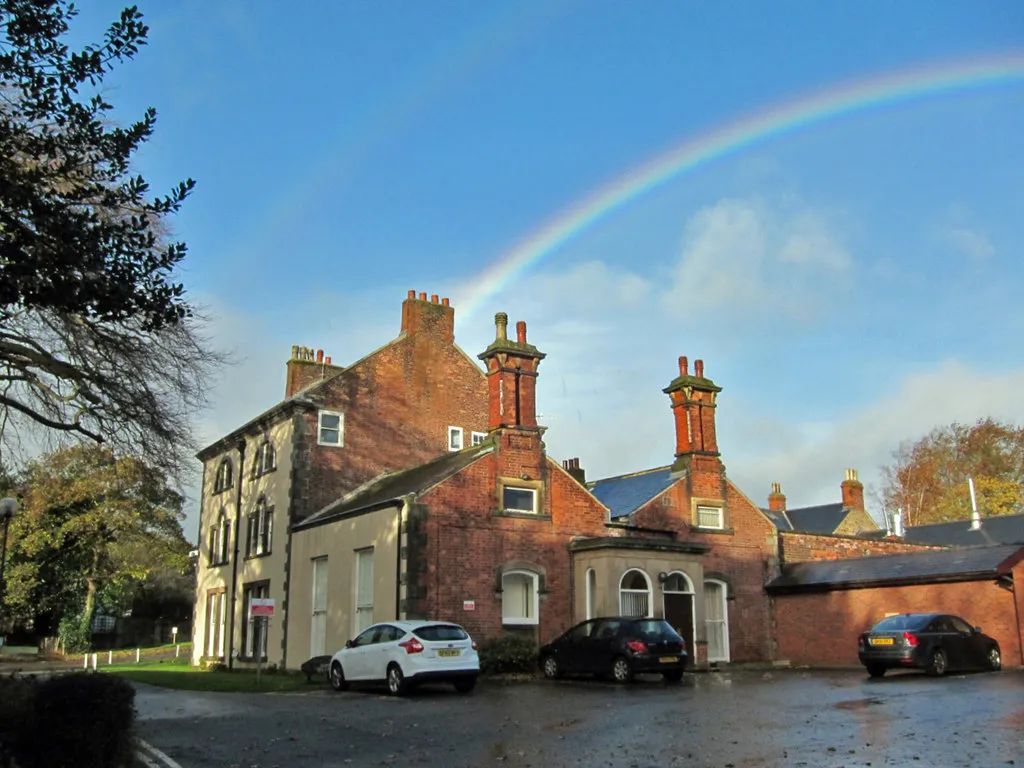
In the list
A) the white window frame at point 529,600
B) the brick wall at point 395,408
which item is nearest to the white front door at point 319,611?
the brick wall at point 395,408

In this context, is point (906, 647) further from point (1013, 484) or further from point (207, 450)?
point (1013, 484)

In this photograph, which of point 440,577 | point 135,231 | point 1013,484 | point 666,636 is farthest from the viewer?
point 1013,484

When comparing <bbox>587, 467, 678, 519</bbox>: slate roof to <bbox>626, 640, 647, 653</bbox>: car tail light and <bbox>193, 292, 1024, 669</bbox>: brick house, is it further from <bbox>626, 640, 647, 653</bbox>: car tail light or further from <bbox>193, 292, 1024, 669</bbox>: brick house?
<bbox>626, 640, 647, 653</bbox>: car tail light

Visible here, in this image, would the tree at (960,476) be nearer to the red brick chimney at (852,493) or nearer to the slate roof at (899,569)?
the red brick chimney at (852,493)

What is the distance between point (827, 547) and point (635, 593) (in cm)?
1158

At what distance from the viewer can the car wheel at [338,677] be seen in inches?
817

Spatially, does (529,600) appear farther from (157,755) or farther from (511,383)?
(157,755)

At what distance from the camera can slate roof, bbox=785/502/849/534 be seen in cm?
5738

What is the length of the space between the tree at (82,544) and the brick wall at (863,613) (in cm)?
2926

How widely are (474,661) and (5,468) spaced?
10602mm

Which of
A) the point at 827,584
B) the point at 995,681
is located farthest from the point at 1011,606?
the point at 995,681

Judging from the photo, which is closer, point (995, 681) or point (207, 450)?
point (995, 681)

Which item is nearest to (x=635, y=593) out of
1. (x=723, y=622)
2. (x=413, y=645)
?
(x=723, y=622)

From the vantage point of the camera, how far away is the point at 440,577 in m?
24.6
